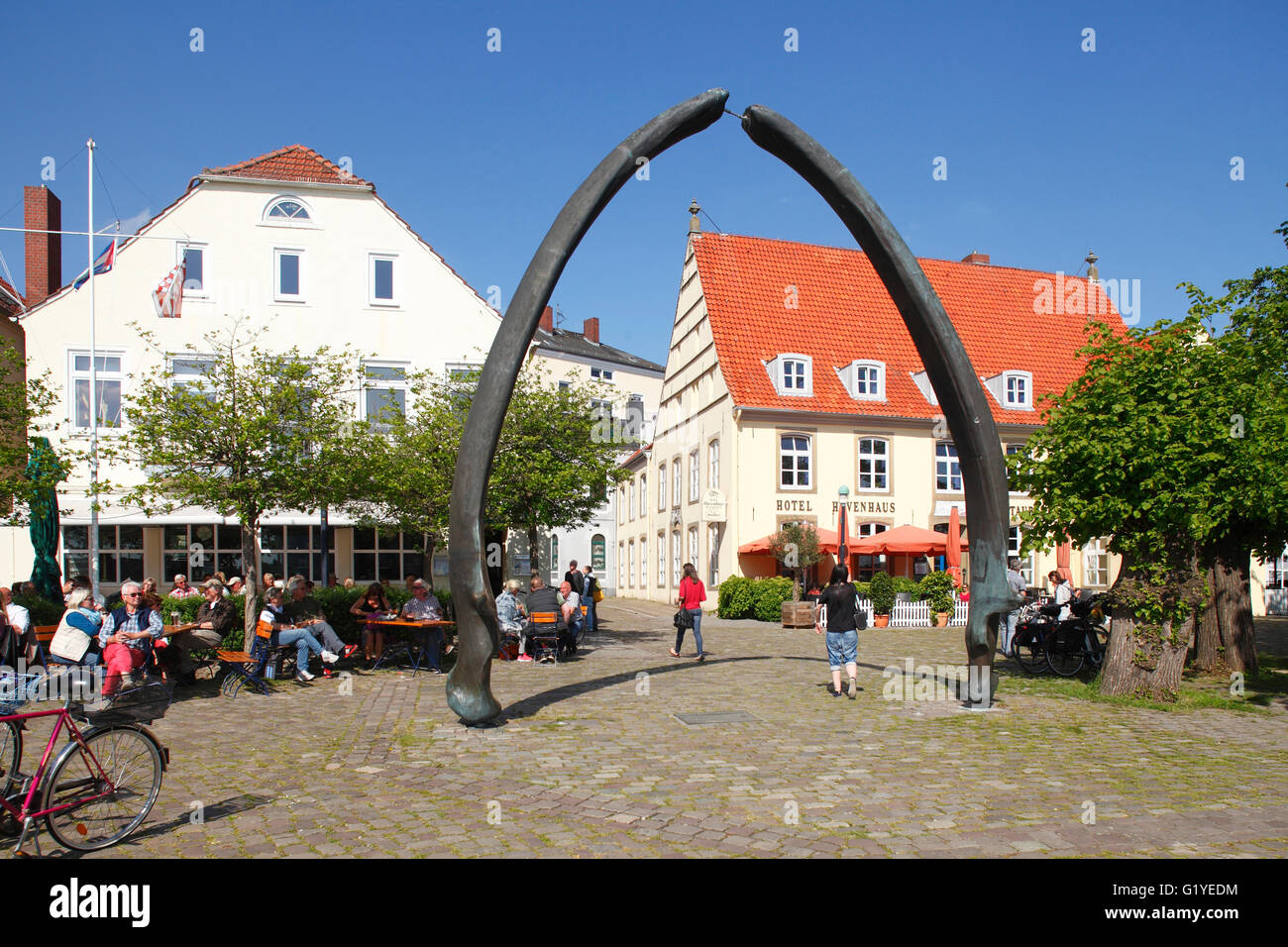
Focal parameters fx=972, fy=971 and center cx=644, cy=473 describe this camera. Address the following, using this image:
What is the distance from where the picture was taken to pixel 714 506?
101ft

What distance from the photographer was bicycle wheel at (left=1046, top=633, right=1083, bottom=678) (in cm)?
1409

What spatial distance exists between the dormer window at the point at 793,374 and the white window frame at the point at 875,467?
2.53 metres

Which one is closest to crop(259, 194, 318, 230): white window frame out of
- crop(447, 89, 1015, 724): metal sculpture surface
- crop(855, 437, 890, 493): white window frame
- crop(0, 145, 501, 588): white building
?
crop(0, 145, 501, 588): white building

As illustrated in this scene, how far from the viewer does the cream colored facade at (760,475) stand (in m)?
30.8

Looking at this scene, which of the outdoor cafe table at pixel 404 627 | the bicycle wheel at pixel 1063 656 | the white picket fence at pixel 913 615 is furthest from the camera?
the white picket fence at pixel 913 615

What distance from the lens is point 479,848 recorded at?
573cm

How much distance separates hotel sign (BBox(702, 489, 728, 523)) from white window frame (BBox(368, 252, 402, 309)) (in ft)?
36.8

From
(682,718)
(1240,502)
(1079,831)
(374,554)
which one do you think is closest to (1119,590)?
(1240,502)

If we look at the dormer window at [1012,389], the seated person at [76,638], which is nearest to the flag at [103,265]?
the seated person at [76,638]

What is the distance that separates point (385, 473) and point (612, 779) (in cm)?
972

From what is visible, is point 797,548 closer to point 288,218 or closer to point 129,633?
point 288,218

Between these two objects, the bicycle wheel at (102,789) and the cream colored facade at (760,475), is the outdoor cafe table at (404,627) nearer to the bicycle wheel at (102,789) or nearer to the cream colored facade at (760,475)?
Answer: the bicycle wheel at (102,789)

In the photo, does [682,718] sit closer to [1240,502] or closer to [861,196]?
[861,196]

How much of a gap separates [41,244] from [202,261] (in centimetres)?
792
